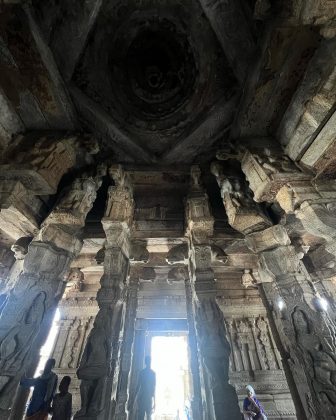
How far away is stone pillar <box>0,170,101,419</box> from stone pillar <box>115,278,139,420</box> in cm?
177

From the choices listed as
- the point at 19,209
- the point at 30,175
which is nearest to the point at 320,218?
the point at 30,175

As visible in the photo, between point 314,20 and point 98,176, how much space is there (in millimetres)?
4793

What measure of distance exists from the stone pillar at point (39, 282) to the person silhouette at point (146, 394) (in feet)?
7.23

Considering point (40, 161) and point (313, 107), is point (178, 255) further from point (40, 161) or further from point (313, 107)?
point (313, 107)

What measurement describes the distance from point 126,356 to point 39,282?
9.42ft

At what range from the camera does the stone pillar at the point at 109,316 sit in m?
2.97

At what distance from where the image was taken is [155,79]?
5.77 m

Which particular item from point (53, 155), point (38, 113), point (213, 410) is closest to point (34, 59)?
point (38, 113)

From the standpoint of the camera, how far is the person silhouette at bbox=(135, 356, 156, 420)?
159 inches

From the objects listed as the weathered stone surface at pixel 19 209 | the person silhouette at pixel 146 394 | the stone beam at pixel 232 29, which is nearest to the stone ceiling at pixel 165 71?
the stone beam at pixel 232 29

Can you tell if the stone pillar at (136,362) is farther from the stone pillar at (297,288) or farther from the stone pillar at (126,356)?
the stone pillar at (297,288)

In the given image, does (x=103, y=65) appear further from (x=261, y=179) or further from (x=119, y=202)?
(x=261, y=179)

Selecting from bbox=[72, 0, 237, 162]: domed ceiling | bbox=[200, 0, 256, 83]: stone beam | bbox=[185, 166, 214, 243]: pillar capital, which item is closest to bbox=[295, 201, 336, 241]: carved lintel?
bbox=[185, 166, 214, 243]: pillar capital

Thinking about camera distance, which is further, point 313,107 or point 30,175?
point 30,175
